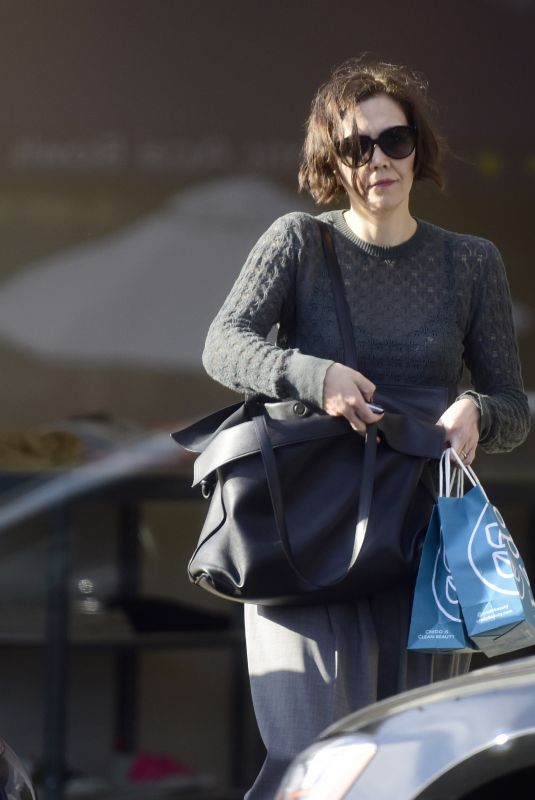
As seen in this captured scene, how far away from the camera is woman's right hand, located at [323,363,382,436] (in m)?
2.43

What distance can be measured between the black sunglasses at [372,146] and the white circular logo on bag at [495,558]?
680 millimetres

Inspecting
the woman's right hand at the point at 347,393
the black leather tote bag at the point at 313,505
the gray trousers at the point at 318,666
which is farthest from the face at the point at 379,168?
the gray trousers at the point at 318,666

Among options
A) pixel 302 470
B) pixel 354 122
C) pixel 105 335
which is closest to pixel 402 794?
pixel 302 470

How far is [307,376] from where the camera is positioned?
2453 millimetres

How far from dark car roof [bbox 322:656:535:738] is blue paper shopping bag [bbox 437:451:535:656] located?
15 cm

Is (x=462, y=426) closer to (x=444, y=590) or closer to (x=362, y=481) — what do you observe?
(x=362, y=481)

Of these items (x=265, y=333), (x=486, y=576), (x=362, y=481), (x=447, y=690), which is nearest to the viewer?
(x=447, y=690)

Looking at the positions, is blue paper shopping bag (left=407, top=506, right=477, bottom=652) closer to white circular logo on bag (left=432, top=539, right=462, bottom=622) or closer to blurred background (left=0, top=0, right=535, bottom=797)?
white circular logo on bag (left=432, top=539, right=462, bottom=622)

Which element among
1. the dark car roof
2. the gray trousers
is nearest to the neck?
the gray trousers

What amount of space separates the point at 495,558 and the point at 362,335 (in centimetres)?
48

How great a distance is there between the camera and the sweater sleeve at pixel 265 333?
2475 millimetres

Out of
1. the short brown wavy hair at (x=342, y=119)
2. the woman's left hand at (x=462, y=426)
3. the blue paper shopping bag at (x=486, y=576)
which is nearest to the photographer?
the blue paper shopping bag at (x=486, y=576)

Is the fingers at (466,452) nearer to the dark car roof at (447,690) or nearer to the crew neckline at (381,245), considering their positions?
the crew neckline at (381,245)

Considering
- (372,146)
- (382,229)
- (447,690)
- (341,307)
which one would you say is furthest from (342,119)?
(447,690)
